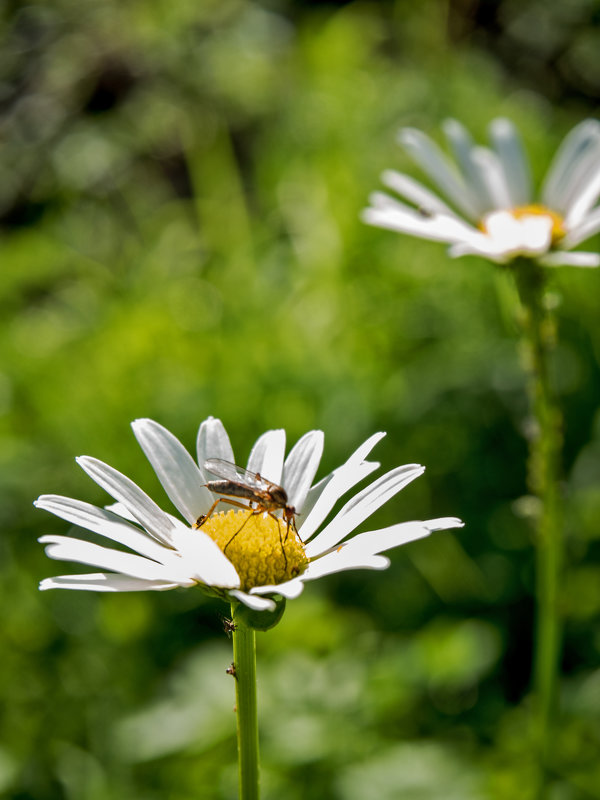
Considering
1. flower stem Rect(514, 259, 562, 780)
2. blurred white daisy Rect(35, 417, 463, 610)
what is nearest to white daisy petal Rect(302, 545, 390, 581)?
blurred white daisy Rect(35, 417, 463, 610)

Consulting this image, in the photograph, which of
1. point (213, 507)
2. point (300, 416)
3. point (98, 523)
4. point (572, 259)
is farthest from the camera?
point (300, 416)

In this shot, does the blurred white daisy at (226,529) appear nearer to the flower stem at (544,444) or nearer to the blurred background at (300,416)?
the flower stem at (544,444)

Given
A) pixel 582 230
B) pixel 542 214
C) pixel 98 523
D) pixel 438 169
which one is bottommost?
pixel 98 523

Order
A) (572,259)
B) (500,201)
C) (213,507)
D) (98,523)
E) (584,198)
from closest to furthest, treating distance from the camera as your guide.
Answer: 1. (98,523)
2. (213,507)
3. (572,259)
4. (584,198)
5. (500,201)

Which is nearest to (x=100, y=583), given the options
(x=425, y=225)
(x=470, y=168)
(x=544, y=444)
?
(x=544, y=444)

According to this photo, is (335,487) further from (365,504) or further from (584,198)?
(584,198)

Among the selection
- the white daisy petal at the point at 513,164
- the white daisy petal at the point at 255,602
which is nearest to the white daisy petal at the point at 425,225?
the white daisy petal at the point at 513,164
